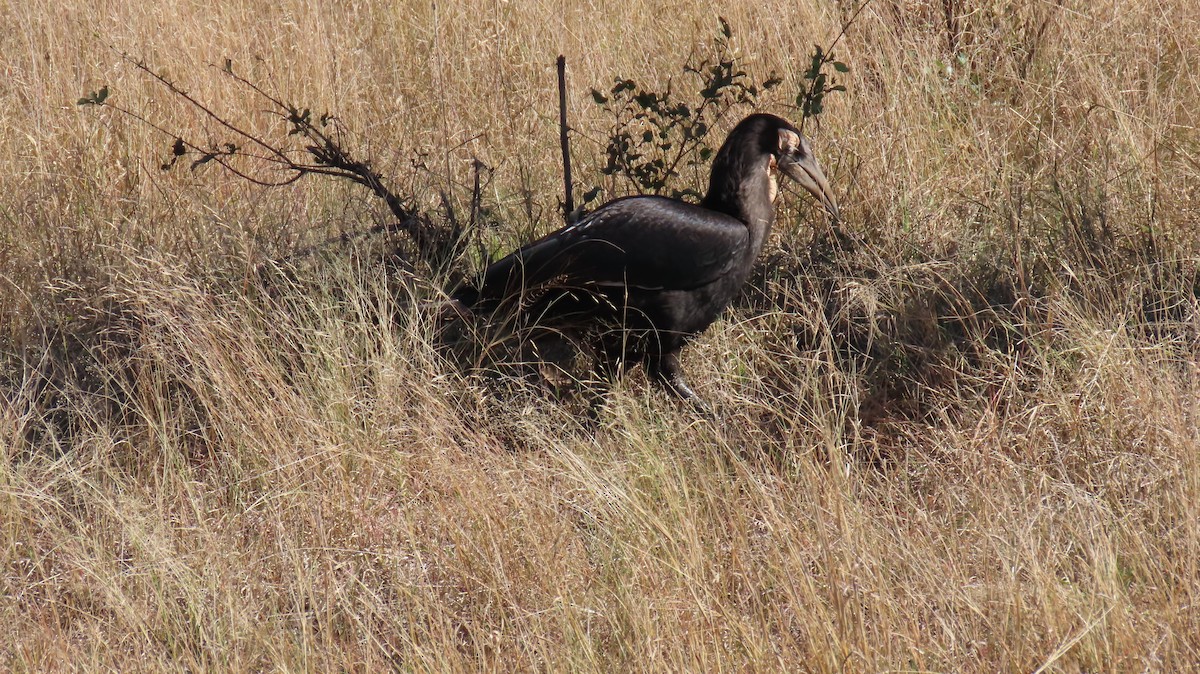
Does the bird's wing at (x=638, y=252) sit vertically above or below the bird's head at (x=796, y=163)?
below

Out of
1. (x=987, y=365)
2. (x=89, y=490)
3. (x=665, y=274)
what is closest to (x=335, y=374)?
(x=89, y=490)

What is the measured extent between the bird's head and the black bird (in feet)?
0.41

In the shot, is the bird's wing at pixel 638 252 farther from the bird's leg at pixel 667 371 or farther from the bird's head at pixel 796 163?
the bird's head at pixel 796 163

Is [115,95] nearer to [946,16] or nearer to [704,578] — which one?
[946,16]

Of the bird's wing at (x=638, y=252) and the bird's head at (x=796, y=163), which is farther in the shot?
the bird's head at (x=796, y=163)

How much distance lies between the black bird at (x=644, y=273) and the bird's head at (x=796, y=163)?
126mm

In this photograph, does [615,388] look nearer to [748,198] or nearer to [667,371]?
[667,371]

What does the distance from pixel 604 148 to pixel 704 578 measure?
2743 mm

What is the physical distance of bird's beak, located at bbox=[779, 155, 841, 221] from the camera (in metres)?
4.40

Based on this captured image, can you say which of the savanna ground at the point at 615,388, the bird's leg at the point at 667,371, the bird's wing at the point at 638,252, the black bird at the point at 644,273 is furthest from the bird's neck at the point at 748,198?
the bird's leg at the point at 667,371

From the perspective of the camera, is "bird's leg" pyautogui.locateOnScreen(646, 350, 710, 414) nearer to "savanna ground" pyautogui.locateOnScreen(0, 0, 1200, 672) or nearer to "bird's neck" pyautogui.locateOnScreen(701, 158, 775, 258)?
"savanna ground" pyautogui.locateOnScreen(0, 0, 1200, 672)

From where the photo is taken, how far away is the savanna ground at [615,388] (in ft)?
8.73

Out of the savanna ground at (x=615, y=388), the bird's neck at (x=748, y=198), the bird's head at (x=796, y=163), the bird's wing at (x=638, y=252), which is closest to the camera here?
the savanna ground at (x=615, y=388)

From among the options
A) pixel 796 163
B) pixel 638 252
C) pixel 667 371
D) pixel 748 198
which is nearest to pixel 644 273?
pixel 638 252
